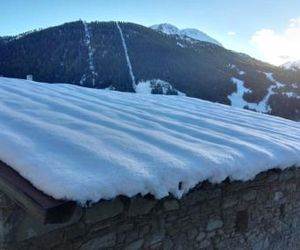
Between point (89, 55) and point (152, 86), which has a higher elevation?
point (89, 55)

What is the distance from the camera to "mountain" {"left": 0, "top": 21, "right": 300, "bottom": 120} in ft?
166

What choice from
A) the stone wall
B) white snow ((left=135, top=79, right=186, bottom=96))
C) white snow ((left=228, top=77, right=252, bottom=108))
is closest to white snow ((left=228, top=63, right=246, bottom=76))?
white snow ((left=228, top=77, right=252, bottom=108))

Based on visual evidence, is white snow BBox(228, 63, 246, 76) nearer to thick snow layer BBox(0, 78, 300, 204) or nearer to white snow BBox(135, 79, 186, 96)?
white snow BBox(135, 79, 186, 96)

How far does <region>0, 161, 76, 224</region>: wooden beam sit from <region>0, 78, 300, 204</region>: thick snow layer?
48 mm

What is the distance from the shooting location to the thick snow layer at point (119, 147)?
2.65m

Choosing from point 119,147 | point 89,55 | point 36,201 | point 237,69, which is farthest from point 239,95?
point 36,201

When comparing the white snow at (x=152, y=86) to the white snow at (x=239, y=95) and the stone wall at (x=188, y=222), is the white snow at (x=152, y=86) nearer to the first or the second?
the white snow at (x=239, y=95)

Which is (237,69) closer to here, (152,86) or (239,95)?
(152,86)

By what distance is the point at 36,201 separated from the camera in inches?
95.7

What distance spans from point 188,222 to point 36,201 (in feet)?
6.34

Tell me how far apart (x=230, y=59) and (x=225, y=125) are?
7006 cm

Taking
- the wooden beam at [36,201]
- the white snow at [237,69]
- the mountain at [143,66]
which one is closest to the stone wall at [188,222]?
the wooden beam at [36,201]

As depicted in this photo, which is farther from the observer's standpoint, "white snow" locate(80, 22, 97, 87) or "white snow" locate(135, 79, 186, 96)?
"white snow" locate(80, 22, 97, 87)

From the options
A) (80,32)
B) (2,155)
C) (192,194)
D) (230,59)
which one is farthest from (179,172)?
(80,32)
